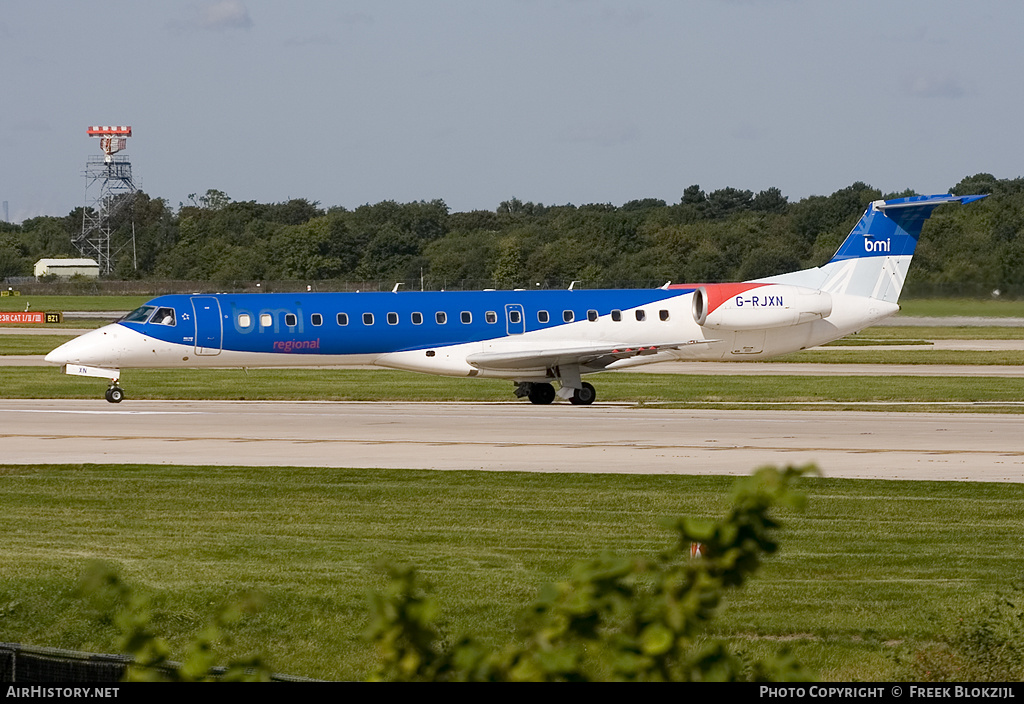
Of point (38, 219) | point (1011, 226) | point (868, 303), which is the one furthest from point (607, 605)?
point (38, 219)

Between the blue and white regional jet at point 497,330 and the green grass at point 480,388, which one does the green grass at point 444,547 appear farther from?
the green grass at point 480,388

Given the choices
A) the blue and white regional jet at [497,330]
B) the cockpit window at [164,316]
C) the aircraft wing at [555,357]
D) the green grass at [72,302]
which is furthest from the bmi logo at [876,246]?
the green grass at [72,302]

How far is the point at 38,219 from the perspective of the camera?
183 m

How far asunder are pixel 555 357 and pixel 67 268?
428ft

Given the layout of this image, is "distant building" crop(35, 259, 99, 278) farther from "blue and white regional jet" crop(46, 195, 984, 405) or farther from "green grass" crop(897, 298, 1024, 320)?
"blue and white regional jet" crop(46, 195, 984, 405)

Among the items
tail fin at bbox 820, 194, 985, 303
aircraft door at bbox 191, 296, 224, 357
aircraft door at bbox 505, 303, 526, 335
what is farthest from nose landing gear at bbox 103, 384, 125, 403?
tail fin at bbox 820, 194, 985, 303

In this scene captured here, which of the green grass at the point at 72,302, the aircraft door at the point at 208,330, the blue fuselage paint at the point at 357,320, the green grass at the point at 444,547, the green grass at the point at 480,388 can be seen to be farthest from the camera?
the green grass at the point at 72,302

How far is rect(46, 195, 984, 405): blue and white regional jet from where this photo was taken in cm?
3111

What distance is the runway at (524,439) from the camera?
2102cm

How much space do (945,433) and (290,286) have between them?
73.0 m

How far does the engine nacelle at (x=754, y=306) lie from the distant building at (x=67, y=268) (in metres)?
128

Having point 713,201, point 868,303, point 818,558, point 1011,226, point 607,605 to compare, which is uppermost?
point 713,201

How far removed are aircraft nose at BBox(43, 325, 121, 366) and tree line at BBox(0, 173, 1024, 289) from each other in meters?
40.6

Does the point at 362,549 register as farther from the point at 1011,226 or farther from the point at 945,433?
the point at 1011,226
